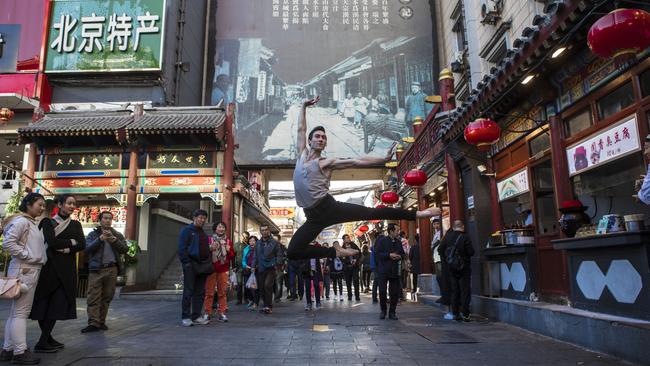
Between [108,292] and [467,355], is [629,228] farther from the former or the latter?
[108,292]

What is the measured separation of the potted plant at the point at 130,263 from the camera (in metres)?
15.6

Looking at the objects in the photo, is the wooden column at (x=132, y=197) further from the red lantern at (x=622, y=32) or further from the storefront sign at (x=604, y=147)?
the red lantern at (x=622, y=32)

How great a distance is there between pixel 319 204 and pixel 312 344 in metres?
2.13

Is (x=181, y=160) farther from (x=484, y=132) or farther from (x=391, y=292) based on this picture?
(x=484, y=132)

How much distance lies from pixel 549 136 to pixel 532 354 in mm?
3978

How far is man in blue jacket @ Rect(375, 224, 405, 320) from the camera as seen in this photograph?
30.1 feet

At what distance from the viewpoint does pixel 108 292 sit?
25.4 feet

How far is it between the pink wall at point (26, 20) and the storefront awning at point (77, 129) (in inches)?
319

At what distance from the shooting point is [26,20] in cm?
2405

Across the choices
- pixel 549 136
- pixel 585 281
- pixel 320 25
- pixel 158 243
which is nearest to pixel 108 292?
pixel 585 281

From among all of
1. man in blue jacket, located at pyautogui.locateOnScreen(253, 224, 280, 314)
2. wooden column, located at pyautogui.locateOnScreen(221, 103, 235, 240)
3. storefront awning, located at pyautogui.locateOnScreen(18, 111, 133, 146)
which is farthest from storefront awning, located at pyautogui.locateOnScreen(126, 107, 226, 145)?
man in blue jacket, located at pyautogui.locateOnScreen(253, 224, 280, 314)

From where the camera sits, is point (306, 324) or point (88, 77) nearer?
point (306, 324)

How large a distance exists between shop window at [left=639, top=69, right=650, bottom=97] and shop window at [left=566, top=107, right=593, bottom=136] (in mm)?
1119

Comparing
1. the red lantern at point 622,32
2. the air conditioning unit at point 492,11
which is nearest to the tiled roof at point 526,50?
the red lantern at point 622,32
